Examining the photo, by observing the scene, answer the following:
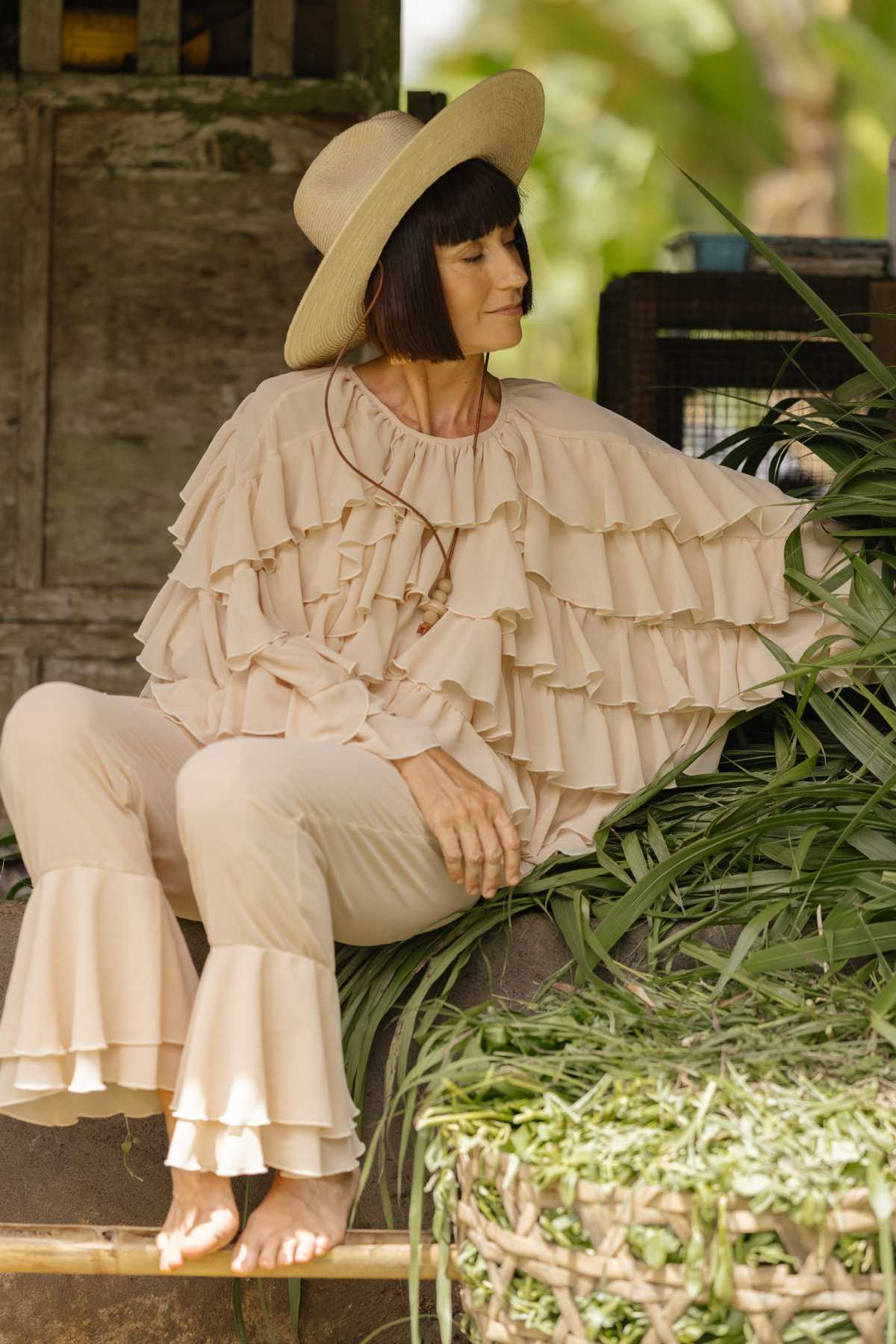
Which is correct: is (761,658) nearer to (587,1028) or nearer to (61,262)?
(587,1028)

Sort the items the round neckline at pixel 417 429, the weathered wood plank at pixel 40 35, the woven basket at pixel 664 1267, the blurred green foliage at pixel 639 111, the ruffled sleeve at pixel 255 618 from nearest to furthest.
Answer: the woven basket at pixel 664 1267 → the ruffled sleeve at pixel 255 618 → the round neckline at pixel 417 429 → the weathered wood plank at pixel 40 35 → the blurred green foliage at pixel 639 111

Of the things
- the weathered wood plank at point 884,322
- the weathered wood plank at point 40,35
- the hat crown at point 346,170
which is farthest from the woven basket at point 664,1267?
the weathered wood plank at point 40,35

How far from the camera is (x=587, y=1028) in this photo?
5.52 feet

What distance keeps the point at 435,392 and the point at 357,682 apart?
0.55 meters

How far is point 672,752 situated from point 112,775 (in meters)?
0.90

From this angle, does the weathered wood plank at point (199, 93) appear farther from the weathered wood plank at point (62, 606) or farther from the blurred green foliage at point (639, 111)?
the blurred green foliage at point (639, 111)

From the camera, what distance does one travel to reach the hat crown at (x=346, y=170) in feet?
7.53

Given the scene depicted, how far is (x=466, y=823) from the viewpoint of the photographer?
1.96 metres

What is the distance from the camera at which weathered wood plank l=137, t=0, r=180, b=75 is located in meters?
4.07

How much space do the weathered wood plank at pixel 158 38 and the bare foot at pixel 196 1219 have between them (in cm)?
325

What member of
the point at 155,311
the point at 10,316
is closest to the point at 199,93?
the point at 155,311

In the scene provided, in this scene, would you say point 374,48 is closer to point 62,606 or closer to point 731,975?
point 62,606

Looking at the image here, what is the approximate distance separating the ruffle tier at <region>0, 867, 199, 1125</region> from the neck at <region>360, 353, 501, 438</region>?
90 cm

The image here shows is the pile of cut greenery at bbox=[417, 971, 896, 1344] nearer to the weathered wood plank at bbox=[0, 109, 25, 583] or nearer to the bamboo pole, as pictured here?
the bamboo pole
